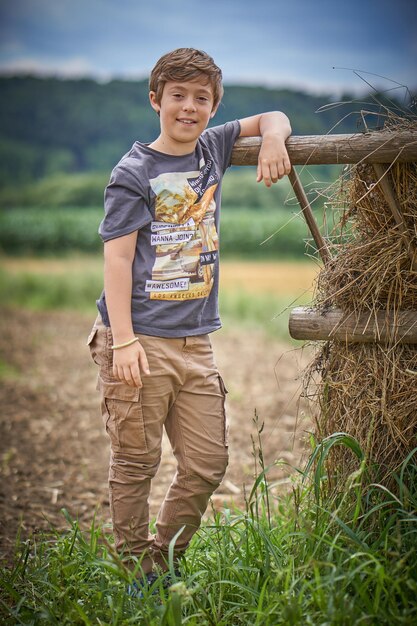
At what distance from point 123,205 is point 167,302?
0.38 metres

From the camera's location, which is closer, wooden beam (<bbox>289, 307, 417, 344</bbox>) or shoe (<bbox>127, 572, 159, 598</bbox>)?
shoe (<bbox>127, 572, 159, 598</bbox>)

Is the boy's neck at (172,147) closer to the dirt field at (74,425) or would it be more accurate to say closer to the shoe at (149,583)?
the dirt field at (74,425)

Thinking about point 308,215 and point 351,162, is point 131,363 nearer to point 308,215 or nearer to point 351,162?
point 308,215

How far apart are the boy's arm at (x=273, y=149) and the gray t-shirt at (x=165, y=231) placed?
0.20 m

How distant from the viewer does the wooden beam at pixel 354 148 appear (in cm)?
223

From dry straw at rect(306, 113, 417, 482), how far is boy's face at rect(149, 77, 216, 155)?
0.59 m

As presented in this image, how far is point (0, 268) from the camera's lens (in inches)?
545

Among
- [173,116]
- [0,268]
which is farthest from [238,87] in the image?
[173,116]

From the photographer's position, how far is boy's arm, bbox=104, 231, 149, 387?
2.29 meters

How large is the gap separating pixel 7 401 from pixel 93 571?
3.68 metres

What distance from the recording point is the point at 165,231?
93.9 inches

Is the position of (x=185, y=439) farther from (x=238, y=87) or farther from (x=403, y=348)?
(x=238, y=87)

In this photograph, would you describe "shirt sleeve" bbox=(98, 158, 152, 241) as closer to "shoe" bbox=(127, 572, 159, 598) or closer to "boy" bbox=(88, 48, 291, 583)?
"boy" bbox=(88, 48, 291, 583)

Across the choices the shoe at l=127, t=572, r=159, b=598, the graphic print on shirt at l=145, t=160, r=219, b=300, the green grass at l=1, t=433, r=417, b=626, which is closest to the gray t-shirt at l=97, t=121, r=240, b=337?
the graphic print on shirt at l=145, t=160, r=219, b=300
